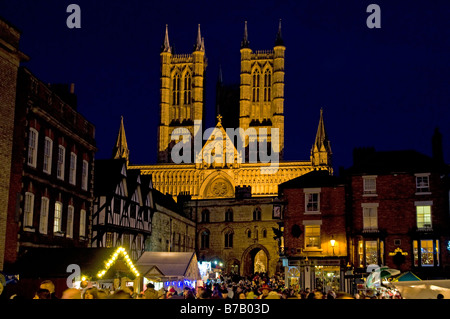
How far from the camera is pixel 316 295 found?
13195 mm

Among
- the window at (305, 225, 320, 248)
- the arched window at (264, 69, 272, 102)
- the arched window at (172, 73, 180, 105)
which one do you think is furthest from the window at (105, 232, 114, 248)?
the arched window at (172, 73, 180, 105)

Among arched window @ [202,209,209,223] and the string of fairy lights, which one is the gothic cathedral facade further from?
the string of fairy lights

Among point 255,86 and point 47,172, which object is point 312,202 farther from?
point 255,86

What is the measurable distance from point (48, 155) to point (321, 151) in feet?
231

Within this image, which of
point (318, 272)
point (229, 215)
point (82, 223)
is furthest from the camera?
point (229, 215)

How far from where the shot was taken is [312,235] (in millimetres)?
38469

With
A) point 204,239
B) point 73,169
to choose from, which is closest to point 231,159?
point 204,239

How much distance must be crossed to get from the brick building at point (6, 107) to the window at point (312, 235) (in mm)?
20585

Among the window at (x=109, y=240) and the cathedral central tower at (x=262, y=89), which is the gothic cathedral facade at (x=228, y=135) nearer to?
the cathedral central tower at (x=262, y=89)

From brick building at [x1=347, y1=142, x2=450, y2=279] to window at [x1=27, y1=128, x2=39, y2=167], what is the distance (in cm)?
1889

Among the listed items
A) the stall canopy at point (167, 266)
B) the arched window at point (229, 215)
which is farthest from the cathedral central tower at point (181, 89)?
the stall canopy at point (167, 266)

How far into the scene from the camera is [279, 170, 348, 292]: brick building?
37250 mm

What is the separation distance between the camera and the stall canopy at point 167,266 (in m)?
29.6

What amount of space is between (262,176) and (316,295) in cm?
8020
